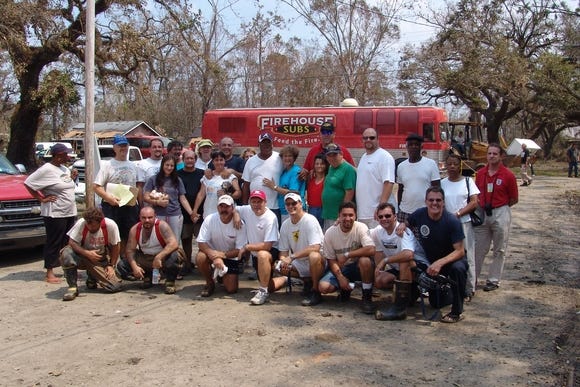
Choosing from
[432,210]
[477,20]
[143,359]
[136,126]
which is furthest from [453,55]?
[143,359]

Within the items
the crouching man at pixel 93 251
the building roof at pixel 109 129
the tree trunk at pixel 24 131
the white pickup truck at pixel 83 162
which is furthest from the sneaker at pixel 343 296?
the building roof at pixel 109 129

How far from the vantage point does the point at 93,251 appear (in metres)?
6.67

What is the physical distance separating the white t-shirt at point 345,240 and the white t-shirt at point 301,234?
0.51 ft

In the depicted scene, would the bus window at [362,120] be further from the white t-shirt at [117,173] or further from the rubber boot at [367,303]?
the rubber boot at [367,303]

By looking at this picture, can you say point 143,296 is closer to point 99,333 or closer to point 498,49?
point 99,333

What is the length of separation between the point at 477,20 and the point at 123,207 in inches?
1115

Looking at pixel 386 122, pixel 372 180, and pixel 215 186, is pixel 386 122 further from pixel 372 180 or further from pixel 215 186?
pixel 372 180

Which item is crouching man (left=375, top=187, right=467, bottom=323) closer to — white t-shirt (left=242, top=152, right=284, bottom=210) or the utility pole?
white t-shirt (left=242, top=152, right=284, bottom=210)

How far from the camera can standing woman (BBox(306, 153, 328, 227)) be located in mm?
6812

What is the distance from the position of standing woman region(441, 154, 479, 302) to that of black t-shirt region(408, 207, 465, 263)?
0.59m

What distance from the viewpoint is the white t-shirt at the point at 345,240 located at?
609 centimetres

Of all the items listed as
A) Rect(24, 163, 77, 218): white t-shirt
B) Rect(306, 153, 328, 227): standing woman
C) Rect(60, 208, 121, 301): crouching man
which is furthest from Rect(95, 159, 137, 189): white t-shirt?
Rect(306, 153, 328, 227): standing woman

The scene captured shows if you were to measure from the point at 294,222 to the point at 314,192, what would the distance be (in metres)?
0.63

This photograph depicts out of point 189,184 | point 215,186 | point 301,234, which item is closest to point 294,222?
point 301,234
